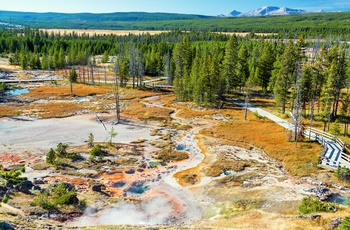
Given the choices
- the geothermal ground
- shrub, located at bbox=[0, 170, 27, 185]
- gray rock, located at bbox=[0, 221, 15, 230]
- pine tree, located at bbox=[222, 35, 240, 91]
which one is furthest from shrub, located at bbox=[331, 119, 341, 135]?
gray rock, located at bbox=[0, 221, 15, 230]

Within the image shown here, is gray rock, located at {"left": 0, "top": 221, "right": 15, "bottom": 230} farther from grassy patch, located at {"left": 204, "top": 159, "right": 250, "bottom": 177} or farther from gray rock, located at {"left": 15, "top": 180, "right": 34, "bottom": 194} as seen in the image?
grassy patch, located at {"left": 204, "top": 159, "right": 250, "bottom": 177}


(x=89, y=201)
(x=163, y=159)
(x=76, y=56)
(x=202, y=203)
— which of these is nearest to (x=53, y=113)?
(x=163, y=159)

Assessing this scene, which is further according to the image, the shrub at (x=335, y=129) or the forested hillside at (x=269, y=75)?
the forested hillside at (x=269, y=75)

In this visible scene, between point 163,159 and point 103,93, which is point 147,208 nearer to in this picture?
point 163,159

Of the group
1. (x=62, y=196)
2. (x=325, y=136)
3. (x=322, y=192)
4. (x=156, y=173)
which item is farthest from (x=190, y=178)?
(x=325, y=136)

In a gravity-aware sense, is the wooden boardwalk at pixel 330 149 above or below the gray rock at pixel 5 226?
below

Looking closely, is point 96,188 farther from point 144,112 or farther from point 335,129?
point 335,129

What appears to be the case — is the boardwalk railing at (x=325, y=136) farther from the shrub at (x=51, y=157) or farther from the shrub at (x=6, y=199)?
the shrub at (x=6, y=199)

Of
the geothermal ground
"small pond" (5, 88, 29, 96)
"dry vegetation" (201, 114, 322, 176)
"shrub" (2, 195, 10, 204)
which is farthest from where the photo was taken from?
"small pond" (5, 88, 29, 96)

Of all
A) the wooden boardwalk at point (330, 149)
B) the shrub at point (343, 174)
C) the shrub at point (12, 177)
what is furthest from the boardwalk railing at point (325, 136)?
the shrub at point (12, 177)

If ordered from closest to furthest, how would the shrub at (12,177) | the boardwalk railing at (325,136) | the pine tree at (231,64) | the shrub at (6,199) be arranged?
the shrub at (6,199) < the shrub at (12,177) < the boardwalk railing at (325,136) < the pine tree at (231,64)
